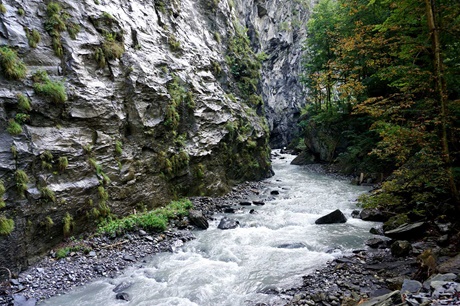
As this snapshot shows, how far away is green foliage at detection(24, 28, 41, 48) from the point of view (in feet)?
30.3

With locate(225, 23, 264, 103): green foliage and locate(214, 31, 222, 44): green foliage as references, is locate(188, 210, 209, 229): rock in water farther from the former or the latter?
locate(214, 31, 222, 44): green foliage

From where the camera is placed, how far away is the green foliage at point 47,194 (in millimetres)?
8375

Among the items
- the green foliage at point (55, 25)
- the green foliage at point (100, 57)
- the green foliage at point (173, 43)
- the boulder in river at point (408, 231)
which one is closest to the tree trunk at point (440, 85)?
the boulder in river at point (408, 231)

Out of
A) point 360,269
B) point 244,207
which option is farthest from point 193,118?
point 360,269

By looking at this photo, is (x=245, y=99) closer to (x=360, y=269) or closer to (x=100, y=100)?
(x=100, y=100)

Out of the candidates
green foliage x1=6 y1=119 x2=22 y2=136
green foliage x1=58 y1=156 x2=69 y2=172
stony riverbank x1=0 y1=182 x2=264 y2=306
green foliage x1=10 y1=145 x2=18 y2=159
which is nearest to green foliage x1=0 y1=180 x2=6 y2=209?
green foliage x1=10 y1=145 x2=18 y2=159

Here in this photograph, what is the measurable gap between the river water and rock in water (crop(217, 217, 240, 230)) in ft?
0.87

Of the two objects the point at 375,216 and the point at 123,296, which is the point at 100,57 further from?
the point at 375,216

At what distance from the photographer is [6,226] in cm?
728

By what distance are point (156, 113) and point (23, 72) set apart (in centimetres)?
542

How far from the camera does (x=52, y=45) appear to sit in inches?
388

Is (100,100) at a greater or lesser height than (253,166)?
greater

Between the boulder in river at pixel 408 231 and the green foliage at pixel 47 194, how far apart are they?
34.4 feet

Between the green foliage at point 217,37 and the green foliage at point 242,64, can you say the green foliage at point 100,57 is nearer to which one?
the green foliage at point 217,37
